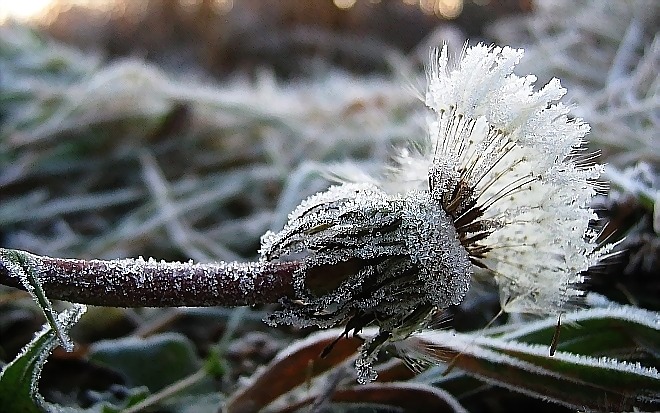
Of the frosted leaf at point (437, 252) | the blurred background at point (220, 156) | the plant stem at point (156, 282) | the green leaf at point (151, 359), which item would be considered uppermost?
the blurred background at point (220, 156)

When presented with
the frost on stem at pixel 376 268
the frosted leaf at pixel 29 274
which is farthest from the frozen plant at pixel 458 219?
the frosted leaf at pixel 29 274

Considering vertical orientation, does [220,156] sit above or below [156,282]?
above

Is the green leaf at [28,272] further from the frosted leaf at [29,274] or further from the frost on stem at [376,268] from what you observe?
the frost on stem at [376,268]

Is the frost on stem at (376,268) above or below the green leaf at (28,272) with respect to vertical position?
below

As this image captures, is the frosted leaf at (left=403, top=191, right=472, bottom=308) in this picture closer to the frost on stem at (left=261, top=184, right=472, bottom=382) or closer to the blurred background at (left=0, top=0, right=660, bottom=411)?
the frost on stem at (left=261, top=184, right=472, bottom=382)

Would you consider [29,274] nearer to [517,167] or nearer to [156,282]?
[156,282]

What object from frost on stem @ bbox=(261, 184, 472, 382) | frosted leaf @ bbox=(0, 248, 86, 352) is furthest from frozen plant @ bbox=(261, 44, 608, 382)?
frosted leaf @ bbox=(0, 248, 86, 352)

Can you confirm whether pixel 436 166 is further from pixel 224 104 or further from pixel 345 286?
pixel 224 104

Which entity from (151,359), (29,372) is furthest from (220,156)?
(29,372)
